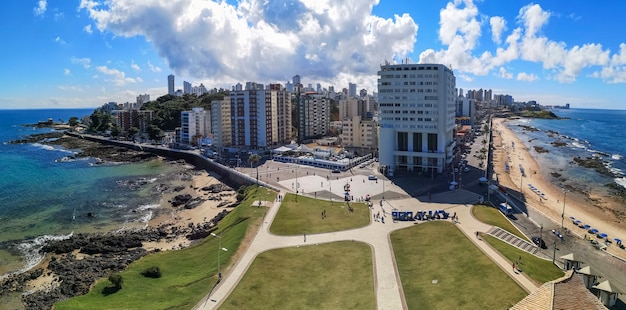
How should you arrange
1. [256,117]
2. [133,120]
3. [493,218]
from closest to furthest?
[493,218], [256,117], [133,120]

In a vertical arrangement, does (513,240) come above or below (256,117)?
below

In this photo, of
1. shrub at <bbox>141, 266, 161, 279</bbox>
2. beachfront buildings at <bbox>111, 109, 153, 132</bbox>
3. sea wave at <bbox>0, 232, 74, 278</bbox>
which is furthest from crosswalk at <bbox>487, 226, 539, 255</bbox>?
beachfront buildings at <bbox>111, 109, 153, 132</bbox>

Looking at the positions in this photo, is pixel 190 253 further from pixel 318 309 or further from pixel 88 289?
pixel 318 309

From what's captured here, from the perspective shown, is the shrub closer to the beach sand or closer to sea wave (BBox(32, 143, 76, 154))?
the beach sand

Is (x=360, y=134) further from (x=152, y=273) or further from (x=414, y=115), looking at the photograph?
(x=152, y=273)

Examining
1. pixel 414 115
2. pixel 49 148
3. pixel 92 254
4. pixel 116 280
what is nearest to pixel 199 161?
pixel 414 115

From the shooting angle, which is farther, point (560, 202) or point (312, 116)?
point (312, 116)
